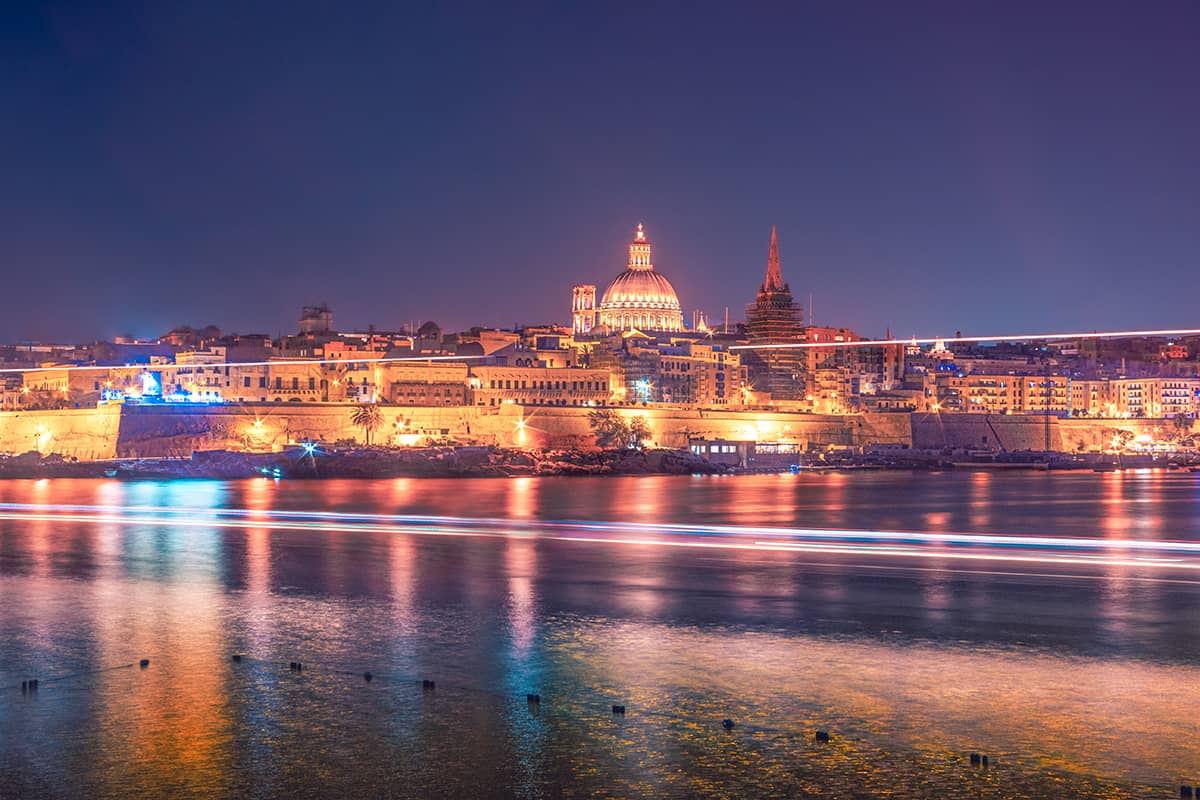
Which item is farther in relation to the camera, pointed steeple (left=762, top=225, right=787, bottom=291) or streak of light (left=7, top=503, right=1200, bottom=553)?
pointed steeple (left=762, top=225, right=787, bottom=291)

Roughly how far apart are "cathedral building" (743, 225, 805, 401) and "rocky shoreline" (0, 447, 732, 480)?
45194 millimetres

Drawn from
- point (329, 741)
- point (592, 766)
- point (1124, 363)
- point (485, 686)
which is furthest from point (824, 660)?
point (1124, 363)

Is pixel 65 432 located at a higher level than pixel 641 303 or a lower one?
lower

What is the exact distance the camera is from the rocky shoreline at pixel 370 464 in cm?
5328

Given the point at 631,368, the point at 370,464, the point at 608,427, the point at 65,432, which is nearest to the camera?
the point at 370,464

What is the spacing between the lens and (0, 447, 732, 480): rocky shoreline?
175ft

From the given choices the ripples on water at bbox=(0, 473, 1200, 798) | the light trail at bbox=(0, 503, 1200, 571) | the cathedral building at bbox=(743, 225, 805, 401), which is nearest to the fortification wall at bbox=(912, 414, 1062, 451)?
the cathedral building at bbox=(743, 225, 805, 401)

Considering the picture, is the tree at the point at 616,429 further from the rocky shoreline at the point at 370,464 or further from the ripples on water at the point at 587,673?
the ripples on water at the point at 587,673

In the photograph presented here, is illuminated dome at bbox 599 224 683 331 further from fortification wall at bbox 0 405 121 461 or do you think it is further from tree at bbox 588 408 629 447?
fortification wall at bbox 0 405 121 461

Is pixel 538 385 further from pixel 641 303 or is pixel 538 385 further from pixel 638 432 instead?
pixel 641 303

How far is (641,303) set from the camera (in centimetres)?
13000

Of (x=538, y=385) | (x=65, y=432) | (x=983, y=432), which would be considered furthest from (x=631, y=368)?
(x=65, y=432)

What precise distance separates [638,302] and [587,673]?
122m

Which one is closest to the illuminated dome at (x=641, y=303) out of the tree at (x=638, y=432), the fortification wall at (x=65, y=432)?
the tree at (x=638, y=432)
